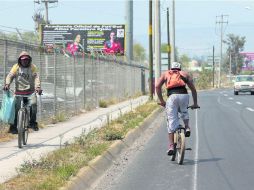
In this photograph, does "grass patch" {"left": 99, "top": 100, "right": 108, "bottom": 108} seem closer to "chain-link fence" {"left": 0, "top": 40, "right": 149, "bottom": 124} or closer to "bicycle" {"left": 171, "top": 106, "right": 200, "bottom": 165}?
"chain-link fence" {"left": 0, "top": 40, "right": 149, "bottom": 124}

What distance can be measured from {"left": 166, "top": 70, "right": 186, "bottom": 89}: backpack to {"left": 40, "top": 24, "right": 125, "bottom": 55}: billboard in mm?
42820

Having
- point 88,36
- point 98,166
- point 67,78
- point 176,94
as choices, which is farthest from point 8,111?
point 88,36

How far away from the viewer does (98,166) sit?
10422 millimetres

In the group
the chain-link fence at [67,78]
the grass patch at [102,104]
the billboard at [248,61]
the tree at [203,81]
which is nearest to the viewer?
the chain-link fence at [67,78]

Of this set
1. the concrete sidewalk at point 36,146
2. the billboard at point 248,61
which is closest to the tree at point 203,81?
the billboard at point 248,61

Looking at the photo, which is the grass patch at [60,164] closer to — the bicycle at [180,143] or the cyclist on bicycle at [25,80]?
the cyclist on bicycle at [25,80]

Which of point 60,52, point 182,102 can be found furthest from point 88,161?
point 60,52

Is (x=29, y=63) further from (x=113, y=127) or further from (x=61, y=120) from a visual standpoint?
(x=61, y=120)

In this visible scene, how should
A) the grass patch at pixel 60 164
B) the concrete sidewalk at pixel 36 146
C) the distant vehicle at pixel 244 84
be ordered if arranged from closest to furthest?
1. the grass patch at pixel 60 164
2. the concrete sidewalk at pixel 36 146
3. the distant vehicle at pixel 244 84

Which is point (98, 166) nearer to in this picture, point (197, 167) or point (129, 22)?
point (197, 167)

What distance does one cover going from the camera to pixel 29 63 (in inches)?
490

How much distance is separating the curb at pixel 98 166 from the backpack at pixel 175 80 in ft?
5.63

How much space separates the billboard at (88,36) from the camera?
55031 millimetres

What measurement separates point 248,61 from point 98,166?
513 ft
